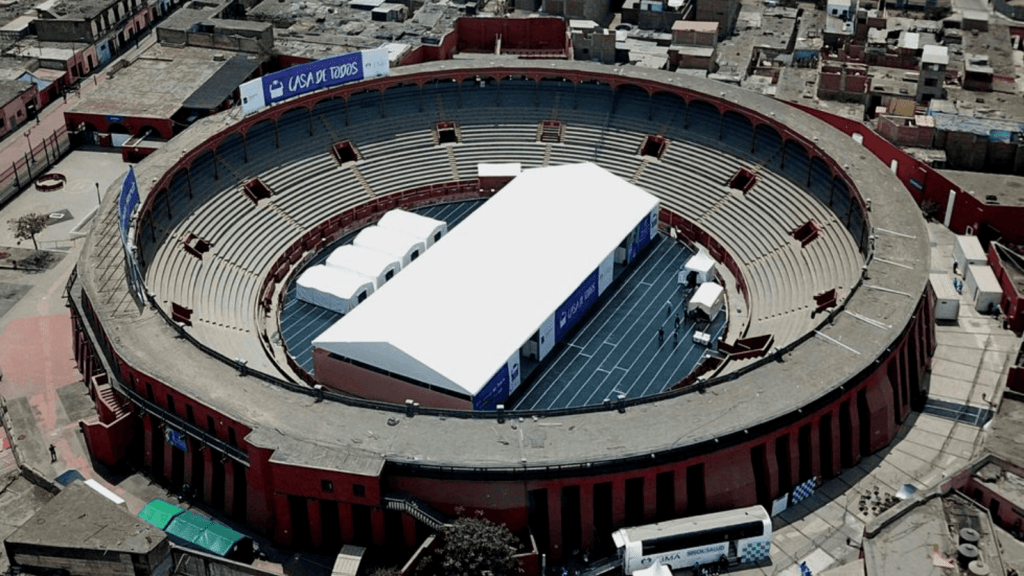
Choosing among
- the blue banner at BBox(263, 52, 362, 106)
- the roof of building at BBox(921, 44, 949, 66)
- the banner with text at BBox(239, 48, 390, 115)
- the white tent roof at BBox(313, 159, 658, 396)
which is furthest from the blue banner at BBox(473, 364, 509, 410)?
the roof of building at BBox(921, 44, 949, 66)

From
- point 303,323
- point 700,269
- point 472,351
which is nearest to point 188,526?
point 472,351

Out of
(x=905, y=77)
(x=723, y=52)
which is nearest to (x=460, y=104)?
(x=723, y=52)

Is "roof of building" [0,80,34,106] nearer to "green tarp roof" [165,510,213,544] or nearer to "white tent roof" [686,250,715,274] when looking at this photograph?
"green tarp roof" [165,510,213,544]

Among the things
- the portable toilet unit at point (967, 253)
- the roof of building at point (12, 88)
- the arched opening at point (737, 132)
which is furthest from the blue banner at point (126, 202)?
the portable toilet unit at point (967, 253)

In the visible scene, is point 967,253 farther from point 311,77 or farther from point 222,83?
point 222,83

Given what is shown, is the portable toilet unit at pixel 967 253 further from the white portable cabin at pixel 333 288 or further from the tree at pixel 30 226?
the tree at pixel 30 226

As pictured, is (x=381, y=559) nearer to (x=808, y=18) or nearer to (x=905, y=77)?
(x=905, y=77)
